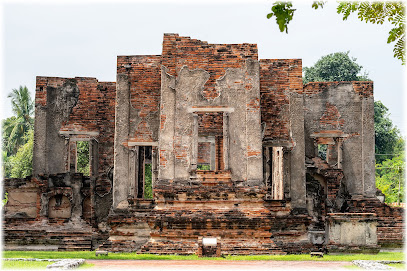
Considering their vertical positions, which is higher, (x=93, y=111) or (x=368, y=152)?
(x=93, y=111)

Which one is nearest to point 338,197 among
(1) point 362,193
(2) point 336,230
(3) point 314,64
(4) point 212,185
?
(1) point 362,193

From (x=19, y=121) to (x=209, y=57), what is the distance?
30.0 meters

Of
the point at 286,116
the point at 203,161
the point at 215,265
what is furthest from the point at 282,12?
the point at 203,161

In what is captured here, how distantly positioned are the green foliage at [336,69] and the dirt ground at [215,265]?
3017 cm

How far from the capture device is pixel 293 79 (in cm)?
1883

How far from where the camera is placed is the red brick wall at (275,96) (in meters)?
17.8

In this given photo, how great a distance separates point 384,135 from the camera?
39.2 m

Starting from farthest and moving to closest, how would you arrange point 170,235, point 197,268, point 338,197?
point 338,197 < point 170,235 < point 197,268

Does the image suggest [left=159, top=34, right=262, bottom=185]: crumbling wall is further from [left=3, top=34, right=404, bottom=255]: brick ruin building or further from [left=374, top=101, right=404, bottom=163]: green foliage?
[left=374, top=101, right=404, bottom=163]: green foliage

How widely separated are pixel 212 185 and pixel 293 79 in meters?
5.41

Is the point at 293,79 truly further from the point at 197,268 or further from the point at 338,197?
the point at 197,268

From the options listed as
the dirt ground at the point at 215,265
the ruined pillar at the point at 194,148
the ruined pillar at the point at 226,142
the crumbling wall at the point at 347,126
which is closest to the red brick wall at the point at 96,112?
the crumbling wall at the point at 347,126

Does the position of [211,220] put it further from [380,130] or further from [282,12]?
[380,130]

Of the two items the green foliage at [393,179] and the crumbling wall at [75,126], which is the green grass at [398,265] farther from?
the green foliage at [393,179]
